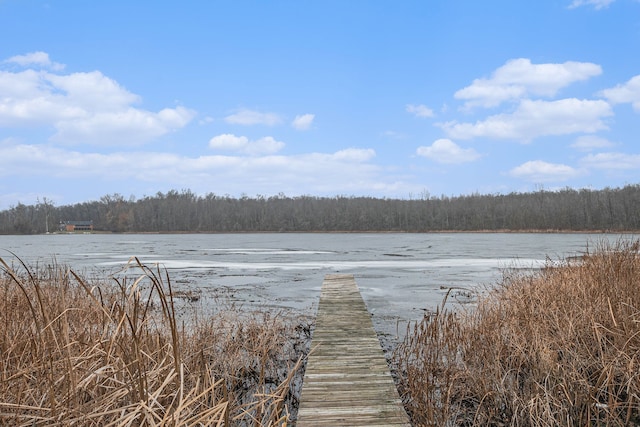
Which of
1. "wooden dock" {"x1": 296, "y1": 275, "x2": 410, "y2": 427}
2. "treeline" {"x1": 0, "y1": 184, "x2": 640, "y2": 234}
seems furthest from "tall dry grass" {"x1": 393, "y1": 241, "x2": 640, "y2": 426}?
"treeline" {"x1": 0, "y1": 184, "x2": 640, "y2": 234}

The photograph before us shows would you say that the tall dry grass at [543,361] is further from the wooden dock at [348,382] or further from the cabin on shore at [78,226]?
the cabin on shore at [78,226]

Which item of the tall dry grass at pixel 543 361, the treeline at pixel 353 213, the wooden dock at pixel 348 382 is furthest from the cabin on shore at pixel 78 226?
the tall dry grass at pixel 543 361

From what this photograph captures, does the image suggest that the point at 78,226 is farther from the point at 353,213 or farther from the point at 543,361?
the point at 543,361

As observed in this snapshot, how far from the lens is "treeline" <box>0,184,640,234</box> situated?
98.4m

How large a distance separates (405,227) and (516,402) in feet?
370

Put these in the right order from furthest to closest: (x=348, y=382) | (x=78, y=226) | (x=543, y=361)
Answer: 1. (x=78, y=226)
2. (x=543, y=361)
3. (x=348, y=382)

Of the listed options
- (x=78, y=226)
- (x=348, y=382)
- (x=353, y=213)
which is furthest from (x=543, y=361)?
(x=78, y=226)

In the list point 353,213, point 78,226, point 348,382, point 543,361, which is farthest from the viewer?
point 78,226

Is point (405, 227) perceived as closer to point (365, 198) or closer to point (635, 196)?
point (365, 198)

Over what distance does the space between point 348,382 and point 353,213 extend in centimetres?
11723

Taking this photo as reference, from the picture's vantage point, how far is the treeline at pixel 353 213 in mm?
98375

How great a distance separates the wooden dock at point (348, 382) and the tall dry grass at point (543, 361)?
393mm

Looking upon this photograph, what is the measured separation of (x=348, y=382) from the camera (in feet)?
17.6

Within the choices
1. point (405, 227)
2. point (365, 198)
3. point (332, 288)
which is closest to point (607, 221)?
point (405, 227)
